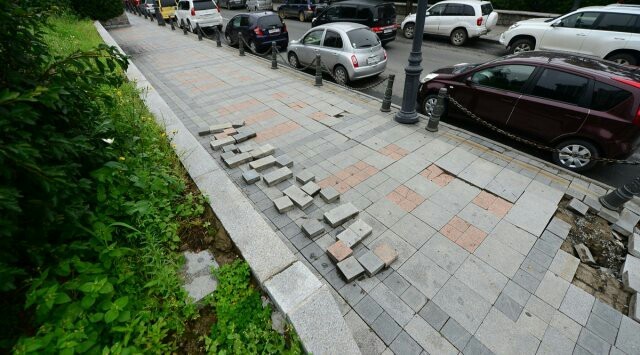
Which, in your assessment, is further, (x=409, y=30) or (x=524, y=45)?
(x=409, y=30)

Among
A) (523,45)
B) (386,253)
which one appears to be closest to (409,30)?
(523,45)

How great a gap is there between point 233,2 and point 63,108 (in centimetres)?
3390

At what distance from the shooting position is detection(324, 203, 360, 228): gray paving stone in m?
4.11

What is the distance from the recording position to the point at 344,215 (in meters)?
4.19

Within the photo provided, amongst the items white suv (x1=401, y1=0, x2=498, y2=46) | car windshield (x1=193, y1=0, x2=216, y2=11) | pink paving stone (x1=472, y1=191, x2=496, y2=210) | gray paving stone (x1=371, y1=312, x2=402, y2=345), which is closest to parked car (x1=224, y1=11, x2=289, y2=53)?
car windshield (x1=193, y1=0, x2=216, y2=11)

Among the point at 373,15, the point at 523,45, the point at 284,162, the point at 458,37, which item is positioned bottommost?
the point at 284,162

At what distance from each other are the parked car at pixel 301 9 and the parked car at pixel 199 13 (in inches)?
307

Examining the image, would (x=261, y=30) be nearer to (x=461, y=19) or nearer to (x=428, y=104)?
(x=428, y=104)

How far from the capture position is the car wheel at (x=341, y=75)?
9092mm

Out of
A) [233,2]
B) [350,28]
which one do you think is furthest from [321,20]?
[233,2]

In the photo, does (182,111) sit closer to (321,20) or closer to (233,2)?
(321,20)

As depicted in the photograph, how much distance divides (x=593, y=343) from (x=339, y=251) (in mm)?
2614

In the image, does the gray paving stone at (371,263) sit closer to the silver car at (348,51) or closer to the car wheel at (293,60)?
the silver car at (348,51)

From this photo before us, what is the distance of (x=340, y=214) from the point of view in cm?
420
